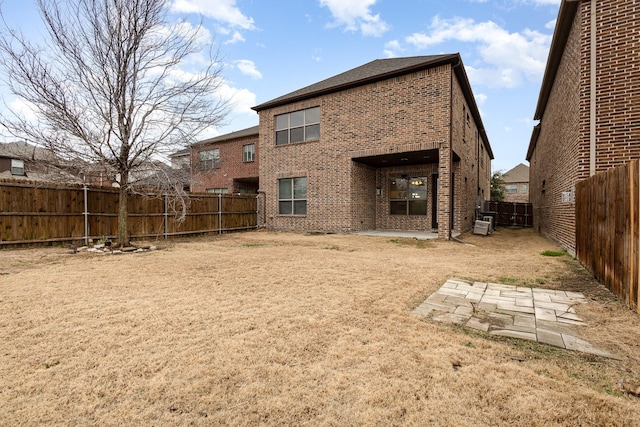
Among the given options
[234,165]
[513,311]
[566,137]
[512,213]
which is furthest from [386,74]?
[512,213]

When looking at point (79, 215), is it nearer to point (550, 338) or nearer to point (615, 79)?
A: point (550, 338)

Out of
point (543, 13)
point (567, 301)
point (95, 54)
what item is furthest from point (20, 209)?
point (543, 13)

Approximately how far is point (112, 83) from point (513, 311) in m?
10.00

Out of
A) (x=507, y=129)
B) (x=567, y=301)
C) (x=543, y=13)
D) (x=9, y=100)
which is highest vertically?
(x=543, y=13)

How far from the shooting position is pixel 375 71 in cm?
1194

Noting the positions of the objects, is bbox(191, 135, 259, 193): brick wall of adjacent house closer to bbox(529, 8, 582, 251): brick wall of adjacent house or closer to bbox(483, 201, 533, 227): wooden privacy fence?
bbox(529, 8, 582, 251): brick wall of adjacent house

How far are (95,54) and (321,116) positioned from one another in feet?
25.5

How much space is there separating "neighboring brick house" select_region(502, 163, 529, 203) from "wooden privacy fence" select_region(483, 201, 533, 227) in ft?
79.3

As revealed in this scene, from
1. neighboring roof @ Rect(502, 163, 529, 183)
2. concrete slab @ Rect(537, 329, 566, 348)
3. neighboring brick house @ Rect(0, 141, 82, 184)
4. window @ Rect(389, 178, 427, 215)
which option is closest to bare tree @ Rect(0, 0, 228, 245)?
neighboring brick house @ Rect(0, 141, 82, 184)

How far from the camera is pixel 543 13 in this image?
1213 cm

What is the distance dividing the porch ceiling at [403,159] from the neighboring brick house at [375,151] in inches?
1.5

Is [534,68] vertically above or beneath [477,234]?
above

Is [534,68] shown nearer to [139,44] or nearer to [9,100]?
[139,44]

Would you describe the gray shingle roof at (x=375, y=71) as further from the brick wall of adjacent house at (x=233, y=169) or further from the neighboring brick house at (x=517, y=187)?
the neighboring brick house at (x=517, y=187)
